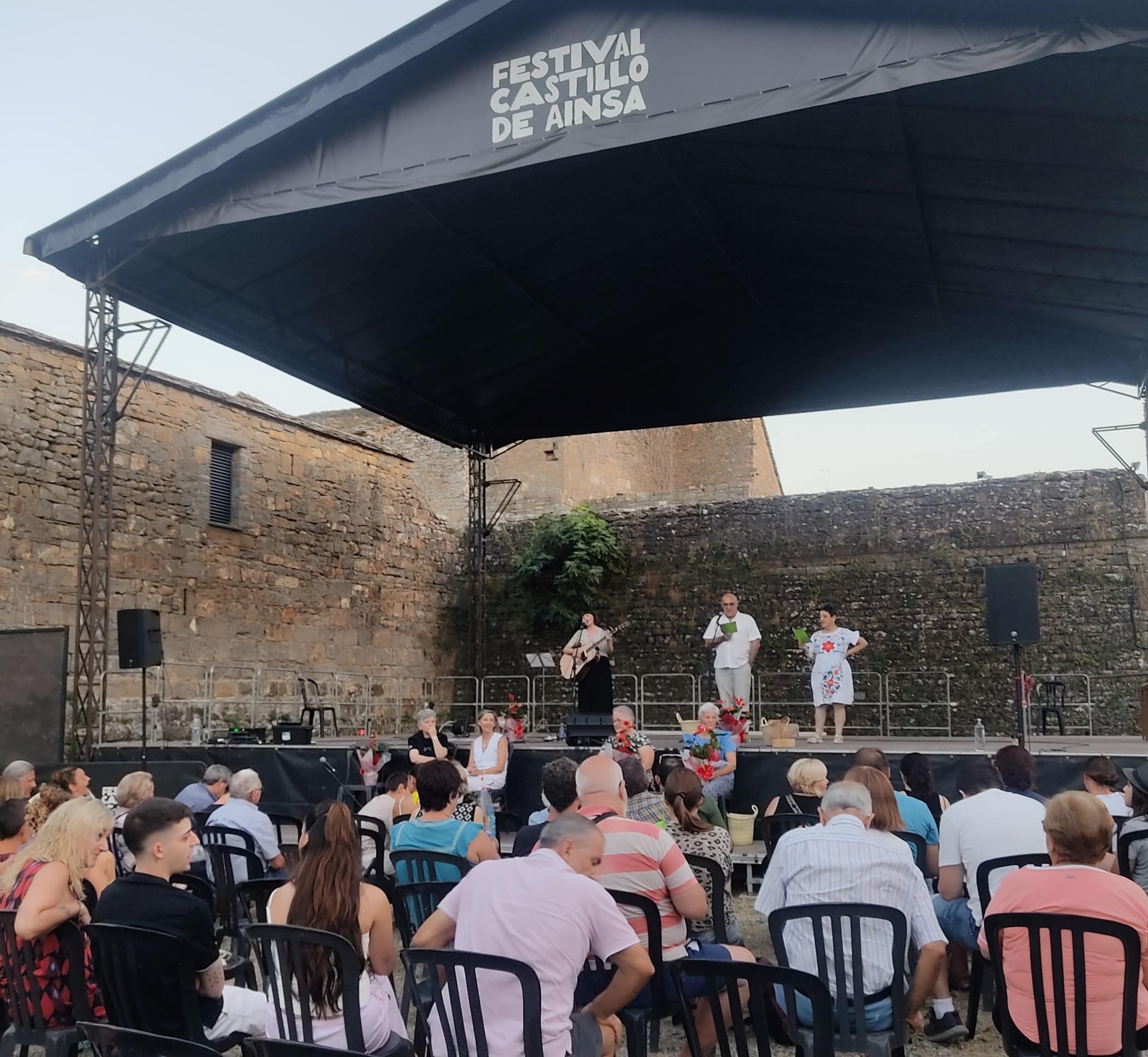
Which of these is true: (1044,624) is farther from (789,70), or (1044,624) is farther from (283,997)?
(283,997)

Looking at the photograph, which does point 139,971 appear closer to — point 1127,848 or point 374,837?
point 374,837

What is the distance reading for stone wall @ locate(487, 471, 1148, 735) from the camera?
13.1m

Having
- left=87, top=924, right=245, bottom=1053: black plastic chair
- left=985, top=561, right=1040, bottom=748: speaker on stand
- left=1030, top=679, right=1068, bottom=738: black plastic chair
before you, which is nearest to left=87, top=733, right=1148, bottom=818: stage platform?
left=985, top=561, right=1040, bottom=748: speaker on stand

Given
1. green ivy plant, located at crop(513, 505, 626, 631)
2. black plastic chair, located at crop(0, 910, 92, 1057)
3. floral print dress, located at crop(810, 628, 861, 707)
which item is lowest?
black plastic chair, located at crop(0, 910, 92, 1057)

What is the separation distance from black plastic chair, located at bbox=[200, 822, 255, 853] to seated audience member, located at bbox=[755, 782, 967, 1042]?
258 cm

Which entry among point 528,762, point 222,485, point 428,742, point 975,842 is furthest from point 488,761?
point 222,485

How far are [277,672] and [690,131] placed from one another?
873cm

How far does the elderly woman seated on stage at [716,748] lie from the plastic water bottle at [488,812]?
141cm

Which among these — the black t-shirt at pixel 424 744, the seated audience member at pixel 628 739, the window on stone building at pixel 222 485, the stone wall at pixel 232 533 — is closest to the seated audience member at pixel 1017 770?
the seated audience member at pixel 628 739

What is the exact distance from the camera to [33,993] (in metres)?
3.11

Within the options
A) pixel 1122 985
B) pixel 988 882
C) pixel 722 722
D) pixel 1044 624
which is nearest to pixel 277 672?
pixel 722 722

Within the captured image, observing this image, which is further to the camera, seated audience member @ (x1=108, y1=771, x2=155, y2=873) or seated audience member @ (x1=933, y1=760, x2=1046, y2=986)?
seated audience member @ (x1=108, y1=771, x2=155, y2=873)

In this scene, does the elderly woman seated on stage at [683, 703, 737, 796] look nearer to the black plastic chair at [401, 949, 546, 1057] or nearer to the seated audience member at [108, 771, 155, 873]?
the seated audience member at [108, 771, 155, 873]

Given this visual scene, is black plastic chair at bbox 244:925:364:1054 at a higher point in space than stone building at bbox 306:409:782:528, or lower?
lower
